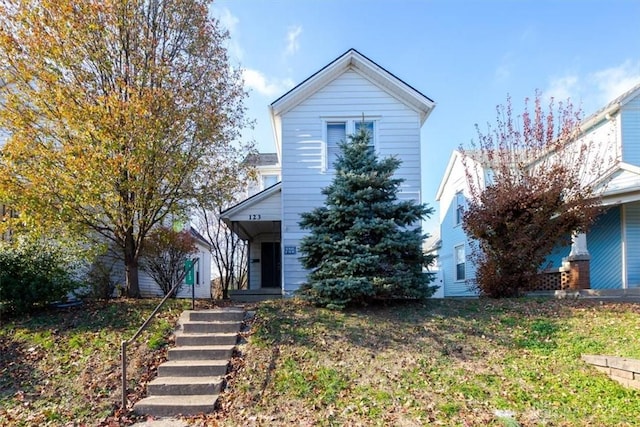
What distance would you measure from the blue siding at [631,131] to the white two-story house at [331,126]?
709cm

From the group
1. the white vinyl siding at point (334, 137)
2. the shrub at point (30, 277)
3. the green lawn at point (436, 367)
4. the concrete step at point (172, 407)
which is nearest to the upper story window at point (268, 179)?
the white vinyl siding at point (334, 137)

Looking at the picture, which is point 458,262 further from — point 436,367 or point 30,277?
point 30,277

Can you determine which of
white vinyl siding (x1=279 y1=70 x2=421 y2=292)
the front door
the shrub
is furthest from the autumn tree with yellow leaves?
the front door

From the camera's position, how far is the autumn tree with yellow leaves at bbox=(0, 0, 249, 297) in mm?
8945

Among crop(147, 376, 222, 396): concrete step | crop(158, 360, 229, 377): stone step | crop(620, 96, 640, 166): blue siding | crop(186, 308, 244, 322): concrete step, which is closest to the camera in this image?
crop(147, 376, 222, 396): concrete step

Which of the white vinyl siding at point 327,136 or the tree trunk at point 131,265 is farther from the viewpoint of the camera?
the white vinyl siding at point 327,136

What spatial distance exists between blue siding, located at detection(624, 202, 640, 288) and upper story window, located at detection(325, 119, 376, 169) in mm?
8839

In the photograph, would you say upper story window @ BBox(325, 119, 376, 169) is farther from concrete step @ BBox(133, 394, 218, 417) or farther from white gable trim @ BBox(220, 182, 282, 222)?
concrete step @ BBox(133, 394, 218, 417)

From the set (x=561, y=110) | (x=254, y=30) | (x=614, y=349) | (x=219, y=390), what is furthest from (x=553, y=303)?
(x=254, y=30)

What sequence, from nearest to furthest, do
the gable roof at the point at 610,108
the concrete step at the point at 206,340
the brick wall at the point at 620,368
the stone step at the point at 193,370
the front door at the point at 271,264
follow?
the brick wall at the point at 620,368 → the stone step at the point at 193,370 → the concrete step at the point at 206,340 → the gable roof at the point at 610,108 → the front door at the point at 271,264

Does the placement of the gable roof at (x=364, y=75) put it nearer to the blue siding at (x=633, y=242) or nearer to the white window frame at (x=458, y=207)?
the blue siding at (x=633, y=242)

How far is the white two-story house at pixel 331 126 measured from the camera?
13078 mm

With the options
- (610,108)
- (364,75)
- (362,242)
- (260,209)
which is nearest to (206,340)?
(362,242)

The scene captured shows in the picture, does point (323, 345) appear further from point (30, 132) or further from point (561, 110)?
point (561, 110)
